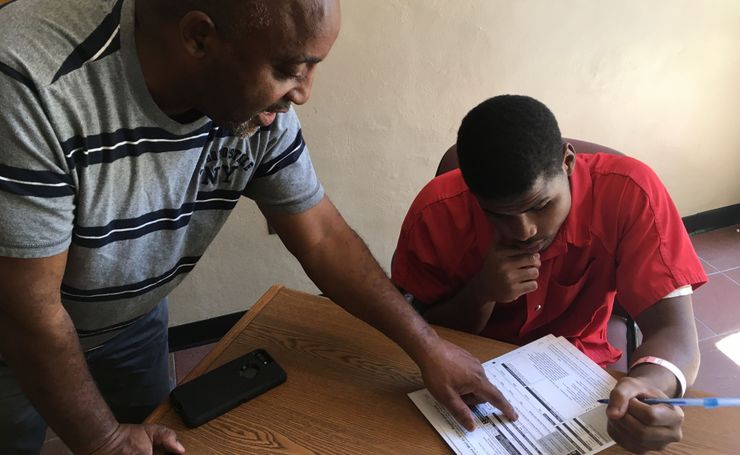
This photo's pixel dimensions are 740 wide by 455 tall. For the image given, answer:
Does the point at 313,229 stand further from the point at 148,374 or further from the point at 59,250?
the point at 148,374

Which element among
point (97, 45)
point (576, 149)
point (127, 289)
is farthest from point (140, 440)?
point (576, 149)

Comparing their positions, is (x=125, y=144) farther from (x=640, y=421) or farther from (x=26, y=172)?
(x=640, y=421)

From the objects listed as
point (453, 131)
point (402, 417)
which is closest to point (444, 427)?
point (402, 417)

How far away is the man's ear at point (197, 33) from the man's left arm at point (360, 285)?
406 millimetres

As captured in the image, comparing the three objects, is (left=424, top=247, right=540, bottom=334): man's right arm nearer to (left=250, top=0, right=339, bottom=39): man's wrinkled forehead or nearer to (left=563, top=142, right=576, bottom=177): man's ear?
(left=563, top=142, right=576, bottom=177): man's ear

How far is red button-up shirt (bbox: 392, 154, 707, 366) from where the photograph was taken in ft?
3.85

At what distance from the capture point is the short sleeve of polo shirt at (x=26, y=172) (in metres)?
0.75

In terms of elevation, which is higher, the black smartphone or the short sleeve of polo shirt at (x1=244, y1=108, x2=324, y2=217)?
the short sleeve of polo shirt at (x1=244, y1=108, x2=324, y2=217)

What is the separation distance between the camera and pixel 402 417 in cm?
102

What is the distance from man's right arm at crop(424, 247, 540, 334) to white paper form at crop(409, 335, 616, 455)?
0.14 m

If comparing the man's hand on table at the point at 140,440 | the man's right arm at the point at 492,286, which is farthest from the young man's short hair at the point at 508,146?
the man's hand on table at the point at 140,440

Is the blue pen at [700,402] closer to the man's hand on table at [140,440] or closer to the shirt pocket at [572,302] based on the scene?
the shirt pocket at [572,302]

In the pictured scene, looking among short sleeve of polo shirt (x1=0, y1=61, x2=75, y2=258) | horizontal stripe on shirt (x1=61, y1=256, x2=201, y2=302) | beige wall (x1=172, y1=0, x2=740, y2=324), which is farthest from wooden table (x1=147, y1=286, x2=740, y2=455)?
beige wall (x1=172, y1=0, x2=740, y2=324)

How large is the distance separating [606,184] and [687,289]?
271mm
